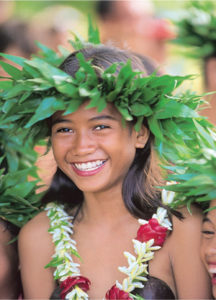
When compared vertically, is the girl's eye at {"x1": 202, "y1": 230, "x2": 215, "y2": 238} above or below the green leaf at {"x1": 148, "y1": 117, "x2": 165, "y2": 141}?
below

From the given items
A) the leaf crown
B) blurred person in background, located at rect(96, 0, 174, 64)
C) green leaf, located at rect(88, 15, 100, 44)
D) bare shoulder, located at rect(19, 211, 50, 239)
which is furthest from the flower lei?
blurred person in background, located at rect(96, 0, 174, 64)

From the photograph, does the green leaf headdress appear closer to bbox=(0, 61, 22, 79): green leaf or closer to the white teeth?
bbox=(0, 61, 22, 79): green leaf

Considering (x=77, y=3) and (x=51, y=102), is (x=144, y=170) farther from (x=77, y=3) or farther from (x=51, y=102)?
(x=77, y=3)

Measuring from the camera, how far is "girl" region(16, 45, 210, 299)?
2.73 metres

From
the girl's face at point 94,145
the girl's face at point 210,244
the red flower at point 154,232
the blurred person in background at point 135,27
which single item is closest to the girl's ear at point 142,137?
the girl's face at point 94,145

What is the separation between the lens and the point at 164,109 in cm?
274

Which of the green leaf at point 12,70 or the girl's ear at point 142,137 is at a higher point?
the green leaf at point 12,70

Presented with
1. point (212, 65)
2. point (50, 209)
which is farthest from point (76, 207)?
point (212, 65)

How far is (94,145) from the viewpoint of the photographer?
2.81m

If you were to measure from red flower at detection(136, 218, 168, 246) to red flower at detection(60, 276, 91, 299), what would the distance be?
1.11 ft

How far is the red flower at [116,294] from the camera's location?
8.81ft

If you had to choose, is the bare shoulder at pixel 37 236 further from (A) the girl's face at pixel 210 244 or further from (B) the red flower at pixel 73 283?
(A) the girl's face at pixel 210 244

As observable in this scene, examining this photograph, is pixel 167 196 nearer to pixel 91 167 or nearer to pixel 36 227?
pixel 91 167

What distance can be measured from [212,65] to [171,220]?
189 centimetres
